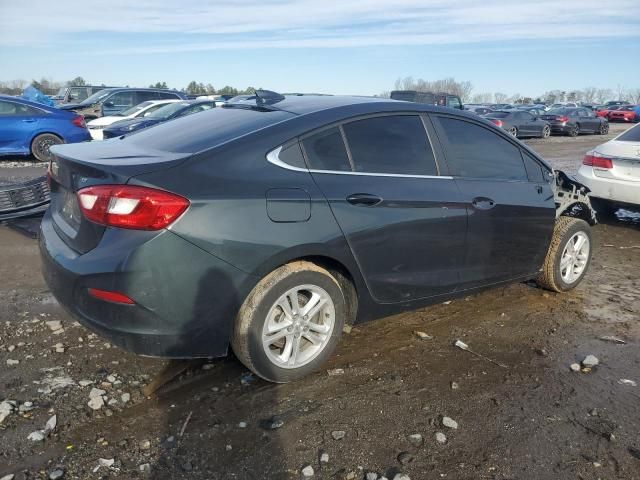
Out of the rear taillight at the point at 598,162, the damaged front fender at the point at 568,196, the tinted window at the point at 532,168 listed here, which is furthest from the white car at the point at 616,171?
the tinted window at the point at 532,168

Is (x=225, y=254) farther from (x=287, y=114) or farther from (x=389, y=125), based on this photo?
(x=389, y=125)

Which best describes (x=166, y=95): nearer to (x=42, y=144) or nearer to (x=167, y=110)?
(x=167, y=110)

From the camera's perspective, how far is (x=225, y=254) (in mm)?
2834

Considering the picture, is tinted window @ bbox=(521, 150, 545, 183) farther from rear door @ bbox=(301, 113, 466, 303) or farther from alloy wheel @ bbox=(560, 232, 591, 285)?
rear door @ bbox=(301, 113, 466, 303)

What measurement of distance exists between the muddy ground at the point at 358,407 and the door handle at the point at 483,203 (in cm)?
93

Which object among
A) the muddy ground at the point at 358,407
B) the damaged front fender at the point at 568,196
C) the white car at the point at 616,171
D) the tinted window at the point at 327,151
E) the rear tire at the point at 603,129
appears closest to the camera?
the muddy ground at the point at 358,407

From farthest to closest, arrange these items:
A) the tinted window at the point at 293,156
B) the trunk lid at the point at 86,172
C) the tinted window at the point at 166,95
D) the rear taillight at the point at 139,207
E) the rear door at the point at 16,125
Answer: the tinted window at the point at 166,95
the rear door at the point at 16,125
the tinted window at the point at 293,156
the trunk lid at the point at 86,172
the rear taillight at the point at 139,207

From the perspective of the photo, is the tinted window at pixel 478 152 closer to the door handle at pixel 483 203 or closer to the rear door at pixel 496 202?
the rear door at pixel 496 202

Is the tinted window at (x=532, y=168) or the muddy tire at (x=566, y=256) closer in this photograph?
the tinted window at (x=532, y=168)

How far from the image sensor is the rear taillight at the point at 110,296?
275 centimetres

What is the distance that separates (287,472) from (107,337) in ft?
3.85

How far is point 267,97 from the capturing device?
3994 mm

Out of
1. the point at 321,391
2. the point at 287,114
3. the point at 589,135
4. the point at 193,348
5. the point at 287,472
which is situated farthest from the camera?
the point at 589,135

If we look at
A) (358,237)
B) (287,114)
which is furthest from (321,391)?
(287,114)
